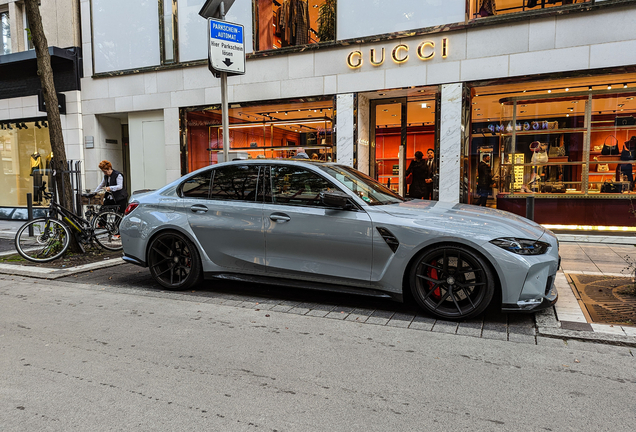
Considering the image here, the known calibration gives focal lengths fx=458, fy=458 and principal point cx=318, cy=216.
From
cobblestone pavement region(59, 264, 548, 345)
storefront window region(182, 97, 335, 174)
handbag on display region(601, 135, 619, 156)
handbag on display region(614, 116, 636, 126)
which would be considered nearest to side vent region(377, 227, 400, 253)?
cobblestone pavement region(59, 264, 548, 345)

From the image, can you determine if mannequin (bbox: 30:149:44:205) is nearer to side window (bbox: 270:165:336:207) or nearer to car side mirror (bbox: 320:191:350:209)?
side window (bbox: 270:165:336:207)

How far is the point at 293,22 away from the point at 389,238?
935 centimetres

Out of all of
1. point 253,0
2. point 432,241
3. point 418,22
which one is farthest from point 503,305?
point 253,0

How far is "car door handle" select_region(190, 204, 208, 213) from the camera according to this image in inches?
218

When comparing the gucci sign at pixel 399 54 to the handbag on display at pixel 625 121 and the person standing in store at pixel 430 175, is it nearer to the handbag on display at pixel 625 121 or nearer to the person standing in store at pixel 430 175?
the person standing in store at pixel 430 175

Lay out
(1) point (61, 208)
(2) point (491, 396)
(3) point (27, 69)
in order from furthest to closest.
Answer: (3) point (27, 69), (1) point (61, 208), (2) point (491, 396)

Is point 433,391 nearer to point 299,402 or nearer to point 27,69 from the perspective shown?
point 299,402

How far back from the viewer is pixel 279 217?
5.11 m

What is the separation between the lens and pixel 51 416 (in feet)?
9.05

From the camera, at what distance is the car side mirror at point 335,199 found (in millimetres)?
4750

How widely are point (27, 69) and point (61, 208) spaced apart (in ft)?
32.5

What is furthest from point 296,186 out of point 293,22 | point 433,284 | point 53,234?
point 293,22

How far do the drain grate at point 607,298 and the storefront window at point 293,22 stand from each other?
27.4 feet

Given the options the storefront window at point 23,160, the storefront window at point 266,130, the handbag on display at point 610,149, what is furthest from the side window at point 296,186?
the storefront window at point 23,160
